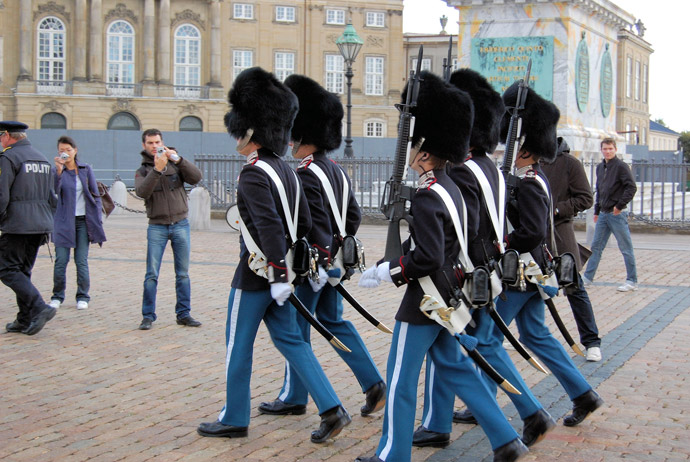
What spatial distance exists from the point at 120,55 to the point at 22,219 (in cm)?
4803

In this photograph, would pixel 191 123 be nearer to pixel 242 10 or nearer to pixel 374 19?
pixel 242 10

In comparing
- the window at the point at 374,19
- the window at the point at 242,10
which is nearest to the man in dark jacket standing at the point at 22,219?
the window at the point at 242,10

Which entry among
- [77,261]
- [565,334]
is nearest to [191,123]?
[77,261]

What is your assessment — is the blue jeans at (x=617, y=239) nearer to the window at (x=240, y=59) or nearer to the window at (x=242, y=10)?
the window at (x=240, y=59)

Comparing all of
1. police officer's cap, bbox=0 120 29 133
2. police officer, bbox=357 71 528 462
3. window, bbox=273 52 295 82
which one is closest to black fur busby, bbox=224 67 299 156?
police officer, bbox=357 71 528 462

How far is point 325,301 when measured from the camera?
5.77m

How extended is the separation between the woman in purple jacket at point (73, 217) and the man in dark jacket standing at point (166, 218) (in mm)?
1033

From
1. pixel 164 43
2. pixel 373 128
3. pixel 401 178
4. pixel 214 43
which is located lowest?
pixel 401 178

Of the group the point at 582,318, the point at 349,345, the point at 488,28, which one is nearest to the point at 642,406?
the point at 582,318

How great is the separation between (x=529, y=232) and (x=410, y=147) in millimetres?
1081

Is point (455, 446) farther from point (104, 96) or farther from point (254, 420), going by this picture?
Answer: point (104, 96)

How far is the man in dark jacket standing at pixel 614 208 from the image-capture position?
35.2ft

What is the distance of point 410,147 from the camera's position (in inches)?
190

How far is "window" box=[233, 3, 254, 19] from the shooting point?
5528 centimetres
